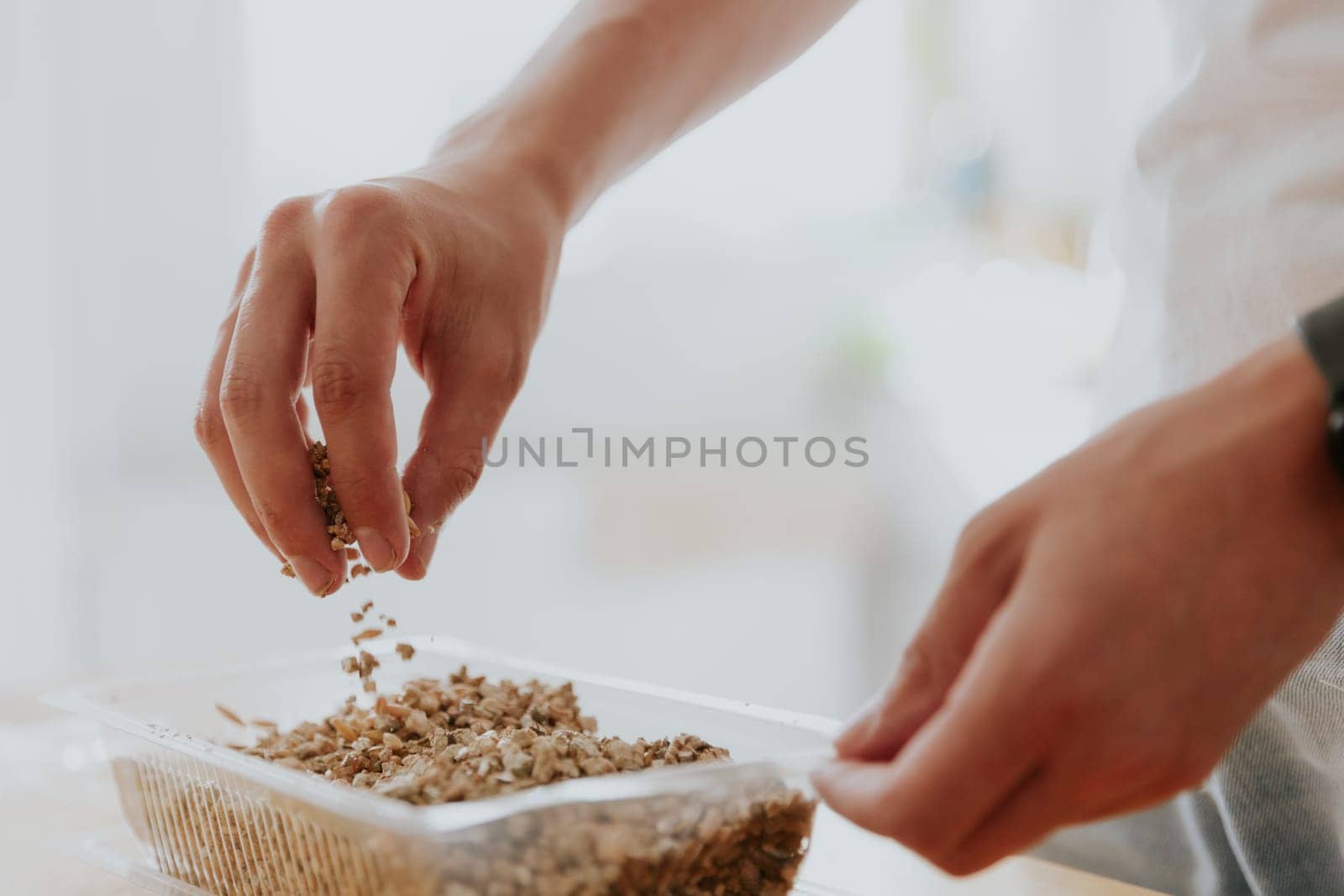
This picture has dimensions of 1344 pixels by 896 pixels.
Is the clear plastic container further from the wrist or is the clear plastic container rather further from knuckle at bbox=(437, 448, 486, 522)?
the wrist

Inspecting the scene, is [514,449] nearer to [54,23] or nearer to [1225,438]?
[54,23]

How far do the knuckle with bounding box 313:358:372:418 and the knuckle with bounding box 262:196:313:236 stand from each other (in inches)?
4.4

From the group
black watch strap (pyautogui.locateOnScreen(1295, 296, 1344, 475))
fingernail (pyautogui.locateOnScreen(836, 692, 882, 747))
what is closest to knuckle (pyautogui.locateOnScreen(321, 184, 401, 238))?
fingernail (pyautogui.locateOnScreen(836, 692, 882, 747))

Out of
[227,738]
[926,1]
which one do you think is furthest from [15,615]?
[926,1]

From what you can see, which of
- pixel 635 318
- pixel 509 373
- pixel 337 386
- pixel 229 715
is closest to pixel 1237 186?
pixel 509 373

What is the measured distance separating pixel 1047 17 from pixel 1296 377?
3122 mm

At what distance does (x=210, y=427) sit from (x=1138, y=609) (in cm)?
59

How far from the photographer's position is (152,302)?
90.7 inches

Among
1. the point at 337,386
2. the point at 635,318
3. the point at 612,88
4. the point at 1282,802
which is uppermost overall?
the point at 612,88

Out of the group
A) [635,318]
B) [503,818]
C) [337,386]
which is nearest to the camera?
[503,818]

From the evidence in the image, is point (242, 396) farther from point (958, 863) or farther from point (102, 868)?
point (958, 863)

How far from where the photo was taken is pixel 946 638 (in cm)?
50

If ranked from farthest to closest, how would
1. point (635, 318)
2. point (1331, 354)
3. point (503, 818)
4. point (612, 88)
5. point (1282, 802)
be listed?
point (635, 318), point (612, 88), point (1282, 802), point (503, 818), point (1331, 354)

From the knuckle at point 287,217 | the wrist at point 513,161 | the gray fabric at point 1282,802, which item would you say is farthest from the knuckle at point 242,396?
the gray fabric at point 1282,802
